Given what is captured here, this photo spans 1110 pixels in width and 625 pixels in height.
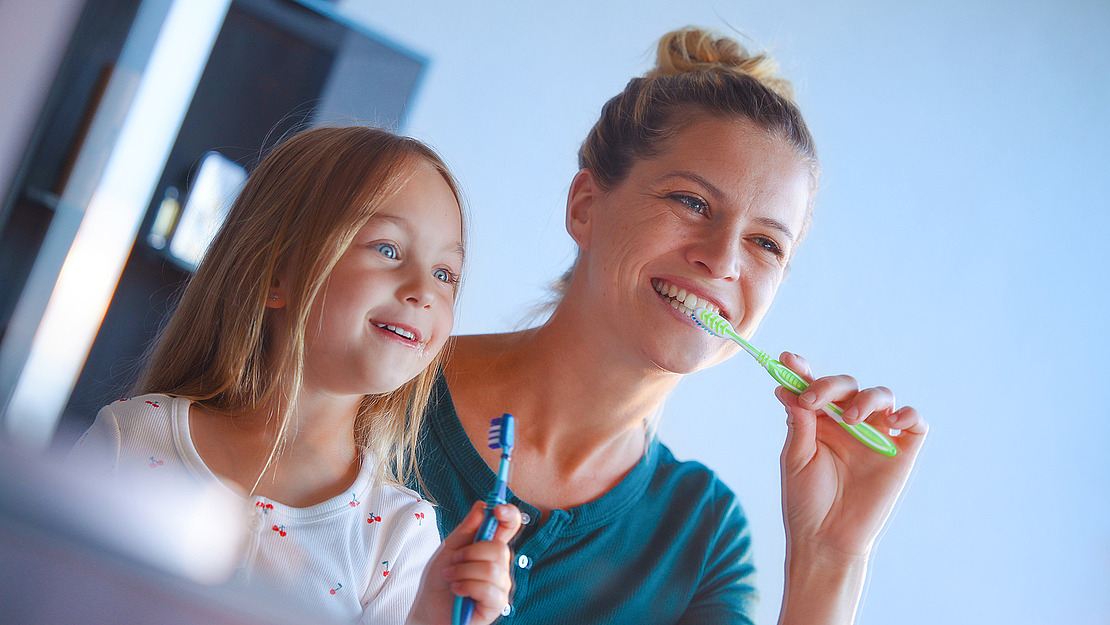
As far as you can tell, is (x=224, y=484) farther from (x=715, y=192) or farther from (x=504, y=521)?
(x=715, y=192)

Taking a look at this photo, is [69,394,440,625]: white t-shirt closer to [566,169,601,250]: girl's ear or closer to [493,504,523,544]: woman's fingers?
[493,504,523,544]: woman's fingers

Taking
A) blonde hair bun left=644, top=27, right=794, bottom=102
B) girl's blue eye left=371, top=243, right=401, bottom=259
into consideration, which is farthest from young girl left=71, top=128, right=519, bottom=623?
blonde hair bun left=644, top=27, right=794, bottom=102

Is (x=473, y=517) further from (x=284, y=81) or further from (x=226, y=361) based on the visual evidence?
(x=284, y=81)

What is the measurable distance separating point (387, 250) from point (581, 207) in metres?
0.18

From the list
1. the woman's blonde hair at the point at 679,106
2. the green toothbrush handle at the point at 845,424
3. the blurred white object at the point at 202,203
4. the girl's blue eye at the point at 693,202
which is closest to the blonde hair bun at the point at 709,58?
the woman's blonde hair at the point at 679,106

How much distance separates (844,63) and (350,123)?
38cm

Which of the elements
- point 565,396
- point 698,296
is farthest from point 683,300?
point 565,396

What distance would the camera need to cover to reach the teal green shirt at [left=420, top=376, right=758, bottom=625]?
45 cm

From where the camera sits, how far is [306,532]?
1.26 ft

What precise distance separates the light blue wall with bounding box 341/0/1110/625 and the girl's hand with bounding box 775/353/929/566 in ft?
0.11

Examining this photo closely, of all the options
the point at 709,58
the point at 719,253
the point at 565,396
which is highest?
the point at 709,58

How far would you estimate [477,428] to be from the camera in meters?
0.48

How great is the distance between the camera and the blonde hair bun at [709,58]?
1.82 ft

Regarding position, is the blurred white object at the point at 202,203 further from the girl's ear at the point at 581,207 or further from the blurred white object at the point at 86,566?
the blurred white object at the point at 86,566
